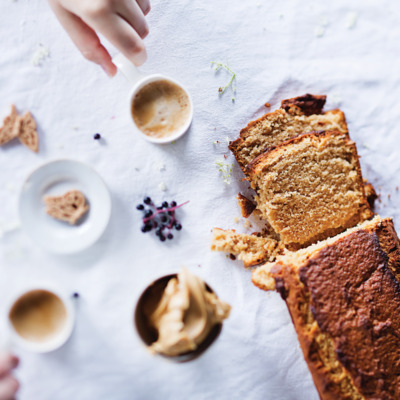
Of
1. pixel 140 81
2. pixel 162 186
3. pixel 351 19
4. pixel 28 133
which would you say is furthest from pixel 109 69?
pixel 351 19

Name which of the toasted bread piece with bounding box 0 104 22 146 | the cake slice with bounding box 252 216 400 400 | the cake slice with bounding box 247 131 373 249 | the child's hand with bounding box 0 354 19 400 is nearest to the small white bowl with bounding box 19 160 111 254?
the toasted bread piece with bounding box 0 104 22 146

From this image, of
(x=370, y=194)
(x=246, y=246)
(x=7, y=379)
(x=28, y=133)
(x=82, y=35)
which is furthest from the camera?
(x=370, y=194)

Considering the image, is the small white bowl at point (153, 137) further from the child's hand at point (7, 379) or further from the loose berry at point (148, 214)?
the child's hand at point (7, 379)

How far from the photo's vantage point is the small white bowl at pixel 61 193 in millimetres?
3018

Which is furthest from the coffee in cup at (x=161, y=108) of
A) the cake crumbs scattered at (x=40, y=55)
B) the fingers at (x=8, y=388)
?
the fingers at (x=8, y=388)

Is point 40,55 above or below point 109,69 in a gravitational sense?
above

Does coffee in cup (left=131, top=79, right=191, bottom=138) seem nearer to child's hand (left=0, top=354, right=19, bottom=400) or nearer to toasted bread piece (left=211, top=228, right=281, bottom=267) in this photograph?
toasted bread piece (left=211, top=228, right=281, bottom=267)

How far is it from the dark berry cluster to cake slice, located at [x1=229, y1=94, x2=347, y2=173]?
0.62m

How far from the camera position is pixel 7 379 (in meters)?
2.91

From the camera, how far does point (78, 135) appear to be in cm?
322

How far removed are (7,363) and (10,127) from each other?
159cm

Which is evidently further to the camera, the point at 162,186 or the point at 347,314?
the point at 162,186

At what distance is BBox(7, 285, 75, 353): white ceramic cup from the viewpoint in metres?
2.93

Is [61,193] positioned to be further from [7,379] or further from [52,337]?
[7,379]
